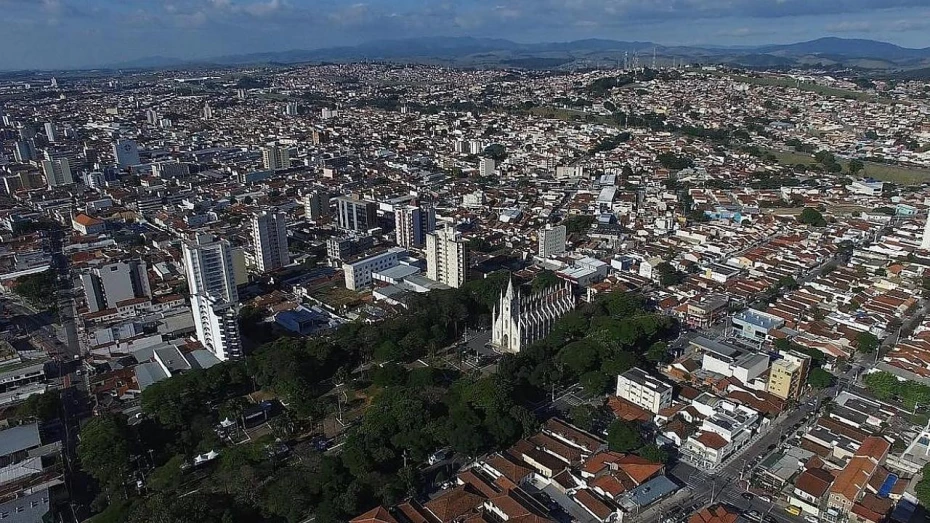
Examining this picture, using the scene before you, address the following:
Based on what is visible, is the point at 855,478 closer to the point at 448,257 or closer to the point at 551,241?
the point at 448,257

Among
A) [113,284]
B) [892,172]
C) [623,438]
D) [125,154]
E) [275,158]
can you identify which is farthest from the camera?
[125,154]

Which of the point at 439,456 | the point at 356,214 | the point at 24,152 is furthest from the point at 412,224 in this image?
the point at 24,152

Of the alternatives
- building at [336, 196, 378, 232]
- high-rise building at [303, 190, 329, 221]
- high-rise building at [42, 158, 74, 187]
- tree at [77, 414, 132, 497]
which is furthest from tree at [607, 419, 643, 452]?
high-rise building at [42, 158, 74, 187]

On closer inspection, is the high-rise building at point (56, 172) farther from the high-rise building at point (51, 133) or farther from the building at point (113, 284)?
the building at point (113, 284)

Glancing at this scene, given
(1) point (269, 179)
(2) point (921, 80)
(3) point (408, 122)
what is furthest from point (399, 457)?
(2) point (921, 80)

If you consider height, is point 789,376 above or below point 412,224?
below

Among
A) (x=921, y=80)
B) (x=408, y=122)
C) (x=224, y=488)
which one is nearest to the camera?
(x=224, y=488)

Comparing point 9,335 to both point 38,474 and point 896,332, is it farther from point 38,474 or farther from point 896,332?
point 896,332
